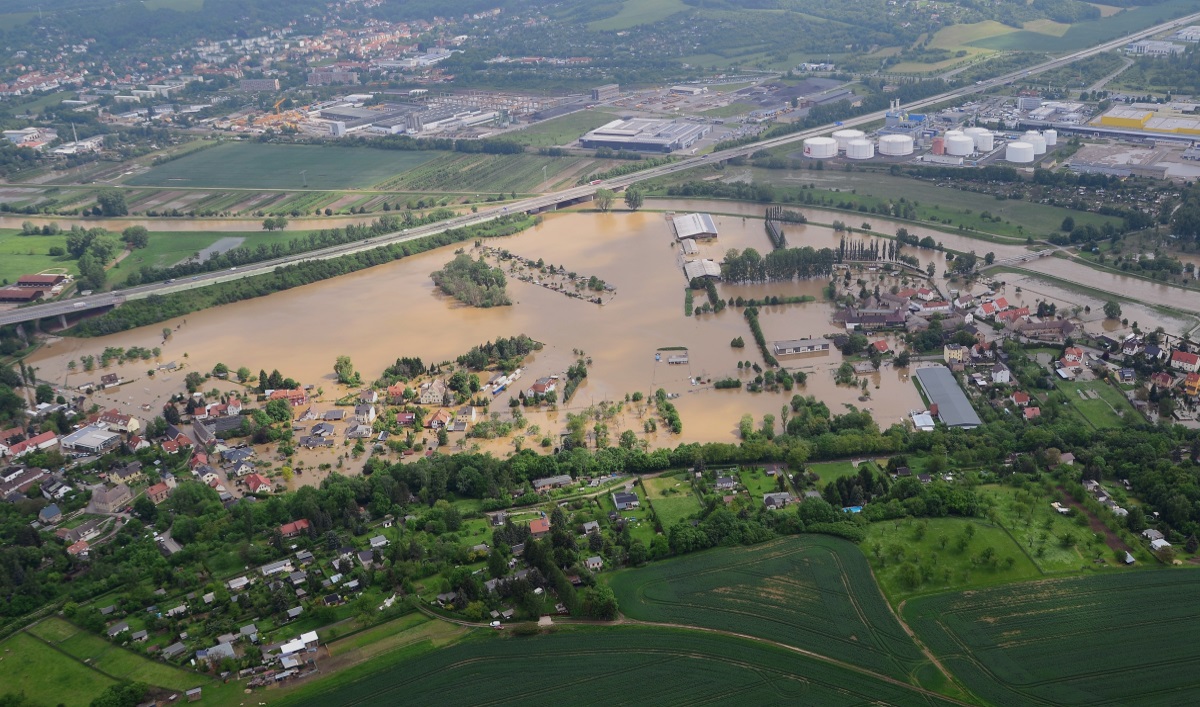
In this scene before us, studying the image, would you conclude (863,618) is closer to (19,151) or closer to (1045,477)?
(1045,477)

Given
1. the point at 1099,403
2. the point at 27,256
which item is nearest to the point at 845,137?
the point at 1099,403

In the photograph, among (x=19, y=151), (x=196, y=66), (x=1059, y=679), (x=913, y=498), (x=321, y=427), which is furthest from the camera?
Answer: (x=196, y=66)

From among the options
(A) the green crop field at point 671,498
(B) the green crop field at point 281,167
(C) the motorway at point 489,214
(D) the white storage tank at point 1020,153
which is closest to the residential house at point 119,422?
(C) the motorway at point 489,214

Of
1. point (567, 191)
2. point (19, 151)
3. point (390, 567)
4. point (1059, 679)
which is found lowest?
point (1059, 679)

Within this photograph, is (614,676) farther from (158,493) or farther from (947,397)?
(947,397)

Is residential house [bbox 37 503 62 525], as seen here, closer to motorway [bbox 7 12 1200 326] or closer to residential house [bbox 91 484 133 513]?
residential house [bbox 91 484 133 513]

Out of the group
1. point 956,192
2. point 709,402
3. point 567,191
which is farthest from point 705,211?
point 709,402

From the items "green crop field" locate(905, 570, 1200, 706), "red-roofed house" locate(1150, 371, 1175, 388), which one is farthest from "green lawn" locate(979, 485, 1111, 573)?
"red-roofed house" locate(1150, 371, 1175, 388)
